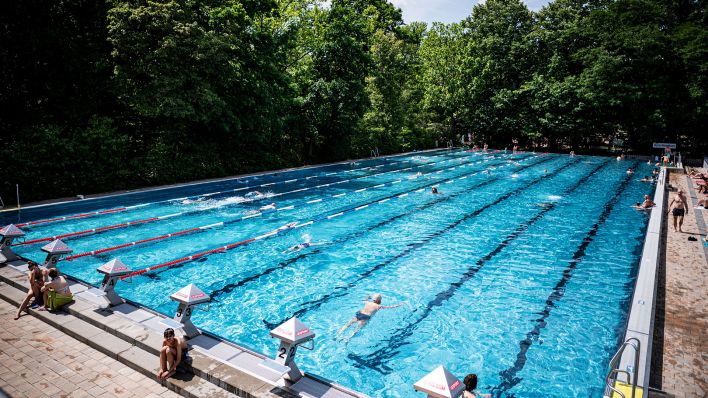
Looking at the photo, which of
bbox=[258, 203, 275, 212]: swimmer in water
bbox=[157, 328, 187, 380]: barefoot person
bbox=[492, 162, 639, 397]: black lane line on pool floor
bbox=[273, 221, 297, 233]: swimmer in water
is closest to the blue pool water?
bbox=[492, 162, 639, 397]: black lane line on pool floor

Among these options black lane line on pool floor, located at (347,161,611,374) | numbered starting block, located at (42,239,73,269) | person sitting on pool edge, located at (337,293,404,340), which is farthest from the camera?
numbered starting block, located at (42,239,73,269)

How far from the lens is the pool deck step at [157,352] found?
5887 millimetres

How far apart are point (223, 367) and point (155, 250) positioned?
7.89m

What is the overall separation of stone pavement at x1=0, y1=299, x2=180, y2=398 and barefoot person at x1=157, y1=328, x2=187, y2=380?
220 mm

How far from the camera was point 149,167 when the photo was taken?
2077cm

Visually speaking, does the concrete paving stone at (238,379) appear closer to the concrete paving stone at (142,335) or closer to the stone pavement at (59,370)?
the stone pavement at (59,370)

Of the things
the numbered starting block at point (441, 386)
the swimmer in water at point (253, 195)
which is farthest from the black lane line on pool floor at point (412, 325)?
the swimmer in water at point (253, 195)

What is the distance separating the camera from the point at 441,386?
4.80 m

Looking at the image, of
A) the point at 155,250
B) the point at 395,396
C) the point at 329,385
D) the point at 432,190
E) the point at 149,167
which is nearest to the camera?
the point at 329,385

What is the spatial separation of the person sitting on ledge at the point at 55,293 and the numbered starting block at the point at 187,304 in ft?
8.97

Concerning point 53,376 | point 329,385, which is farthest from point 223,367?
point 53,376

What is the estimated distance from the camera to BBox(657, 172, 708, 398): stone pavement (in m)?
6.11

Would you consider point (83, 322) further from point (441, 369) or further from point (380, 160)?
point (380, 160)

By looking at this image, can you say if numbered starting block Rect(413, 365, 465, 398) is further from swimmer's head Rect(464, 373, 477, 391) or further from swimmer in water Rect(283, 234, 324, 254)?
swimmer in water Rect(283, 234, 324, 254)
